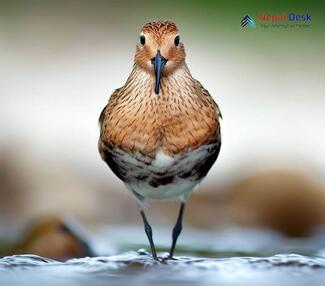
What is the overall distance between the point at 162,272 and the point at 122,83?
610 mm

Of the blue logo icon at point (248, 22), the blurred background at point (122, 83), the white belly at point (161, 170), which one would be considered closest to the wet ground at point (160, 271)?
the white belly at point (161, 170)

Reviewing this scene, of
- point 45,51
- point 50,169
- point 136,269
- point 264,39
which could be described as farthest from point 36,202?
point 264,39

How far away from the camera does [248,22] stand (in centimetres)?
216

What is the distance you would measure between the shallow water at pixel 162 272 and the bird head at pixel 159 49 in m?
0.40

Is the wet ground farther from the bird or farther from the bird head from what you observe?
the bird head

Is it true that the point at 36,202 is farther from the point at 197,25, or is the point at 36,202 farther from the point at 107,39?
the point at 197,25

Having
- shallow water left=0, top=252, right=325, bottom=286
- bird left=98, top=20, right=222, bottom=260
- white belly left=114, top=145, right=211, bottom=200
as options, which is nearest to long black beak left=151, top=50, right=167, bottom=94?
bird left=98, top=20, right=222, bottom=260

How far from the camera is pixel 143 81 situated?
1.75 m

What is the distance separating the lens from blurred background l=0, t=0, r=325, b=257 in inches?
86.6

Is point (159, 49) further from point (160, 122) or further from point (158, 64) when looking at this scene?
point (160, 122)

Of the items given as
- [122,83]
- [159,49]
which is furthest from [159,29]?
[122,83]

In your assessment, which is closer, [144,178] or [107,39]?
[144,178]

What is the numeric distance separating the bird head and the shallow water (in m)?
0.40

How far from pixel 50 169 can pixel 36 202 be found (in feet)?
0.33
